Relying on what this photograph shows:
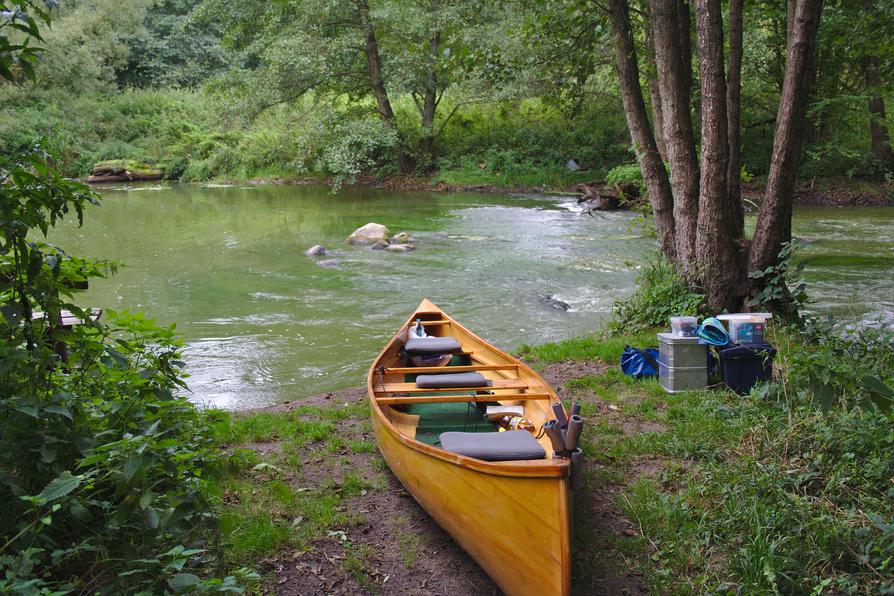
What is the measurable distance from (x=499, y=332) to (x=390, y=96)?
57.3 feet

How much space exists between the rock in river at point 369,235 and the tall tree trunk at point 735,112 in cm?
887

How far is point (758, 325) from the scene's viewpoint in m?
5.71

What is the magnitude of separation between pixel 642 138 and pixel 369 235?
8.33 m

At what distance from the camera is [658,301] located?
7.50 m

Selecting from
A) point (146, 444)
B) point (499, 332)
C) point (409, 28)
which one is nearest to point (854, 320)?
point (499, 332)

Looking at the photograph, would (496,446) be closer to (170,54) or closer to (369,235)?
(369,235)

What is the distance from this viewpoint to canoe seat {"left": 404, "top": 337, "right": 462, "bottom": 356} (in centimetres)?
624

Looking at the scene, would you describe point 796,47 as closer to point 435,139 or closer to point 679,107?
point 679,107

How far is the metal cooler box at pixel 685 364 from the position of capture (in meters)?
5.74

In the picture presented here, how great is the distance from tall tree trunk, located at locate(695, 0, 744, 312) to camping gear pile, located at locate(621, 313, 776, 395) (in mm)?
1141

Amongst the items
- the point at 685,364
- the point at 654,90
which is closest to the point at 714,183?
the point at 685,364

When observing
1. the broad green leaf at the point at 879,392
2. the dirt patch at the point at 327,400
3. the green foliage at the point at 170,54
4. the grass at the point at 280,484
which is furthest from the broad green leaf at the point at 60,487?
the green foliage at the point at 170,54

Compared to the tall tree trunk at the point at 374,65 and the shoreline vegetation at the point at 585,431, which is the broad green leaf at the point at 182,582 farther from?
the tall tree trunk at the point at 374,65

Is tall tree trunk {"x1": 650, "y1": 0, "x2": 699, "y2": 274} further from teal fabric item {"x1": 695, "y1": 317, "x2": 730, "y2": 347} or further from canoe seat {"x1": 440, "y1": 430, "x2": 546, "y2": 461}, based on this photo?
canoe seat {"x1": 440, "y1": 430, "x2": 546, "y2": 461}
